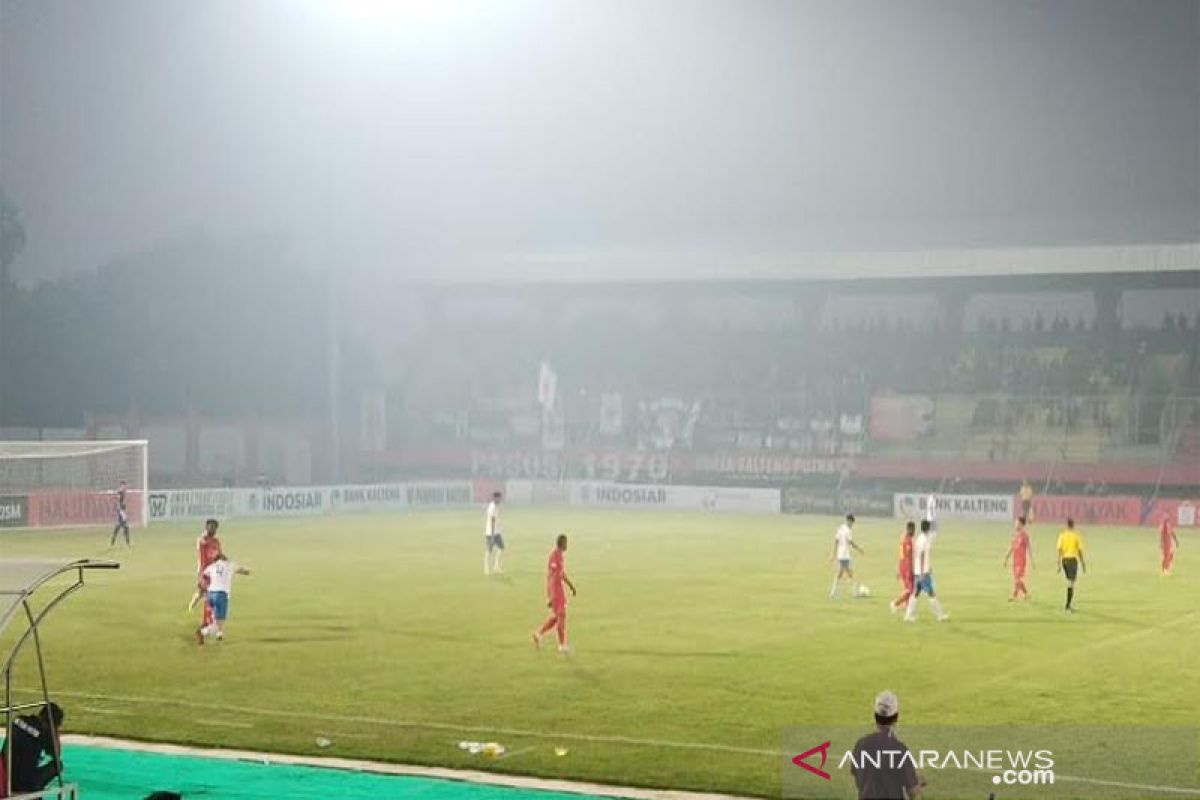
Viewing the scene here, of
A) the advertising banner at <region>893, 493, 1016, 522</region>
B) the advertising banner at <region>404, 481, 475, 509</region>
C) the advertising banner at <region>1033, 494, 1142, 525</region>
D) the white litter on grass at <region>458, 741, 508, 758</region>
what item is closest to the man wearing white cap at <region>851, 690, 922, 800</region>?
the white litter on grass at <region>458, 741, 508, 758</region>

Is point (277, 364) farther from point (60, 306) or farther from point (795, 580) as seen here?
point (795, 580)

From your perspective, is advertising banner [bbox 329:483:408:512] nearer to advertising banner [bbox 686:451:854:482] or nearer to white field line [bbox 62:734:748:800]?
advertising banner [bbox 686:451:854:482]

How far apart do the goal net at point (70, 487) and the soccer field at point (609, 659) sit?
9809 millimetres

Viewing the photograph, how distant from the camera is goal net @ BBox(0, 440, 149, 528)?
57.1 meters

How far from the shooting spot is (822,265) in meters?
94.2

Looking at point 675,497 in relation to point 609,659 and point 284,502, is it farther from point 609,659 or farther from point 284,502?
point 609,659

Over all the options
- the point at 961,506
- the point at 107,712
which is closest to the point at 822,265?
the point at 961,506

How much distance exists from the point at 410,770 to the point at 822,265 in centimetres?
7848

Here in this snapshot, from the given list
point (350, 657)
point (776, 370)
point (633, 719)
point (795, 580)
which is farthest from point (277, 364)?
point (633, 719)

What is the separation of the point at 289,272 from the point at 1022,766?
94.7m

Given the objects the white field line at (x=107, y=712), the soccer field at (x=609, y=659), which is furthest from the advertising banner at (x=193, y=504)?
the white field line at (x=107, y=712)

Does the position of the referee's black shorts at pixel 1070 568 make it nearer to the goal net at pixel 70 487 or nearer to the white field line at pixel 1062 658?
the white field line at pixel 1062 658

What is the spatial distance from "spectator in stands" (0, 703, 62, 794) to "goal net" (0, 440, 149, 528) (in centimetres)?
4480

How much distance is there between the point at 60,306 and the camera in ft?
326
